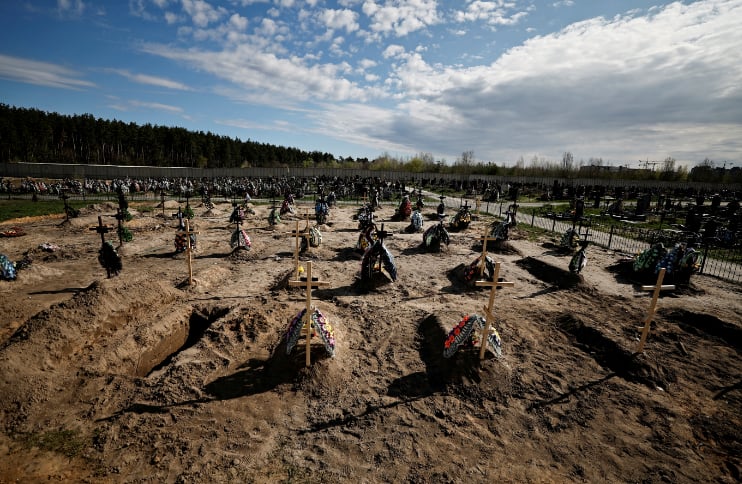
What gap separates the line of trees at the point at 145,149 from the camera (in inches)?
2415

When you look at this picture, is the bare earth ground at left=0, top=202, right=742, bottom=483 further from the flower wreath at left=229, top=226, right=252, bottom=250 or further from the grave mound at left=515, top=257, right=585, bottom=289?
the flower wreath at left=229, top=226, right=252, bottom=250

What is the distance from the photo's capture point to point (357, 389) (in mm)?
6047

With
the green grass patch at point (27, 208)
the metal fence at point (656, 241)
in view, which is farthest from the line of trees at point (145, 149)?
the metal fence at point (656, 241)

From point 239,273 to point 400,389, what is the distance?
27.0 ft

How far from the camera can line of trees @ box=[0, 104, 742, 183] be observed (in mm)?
61344

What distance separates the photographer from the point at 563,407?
5.79 m

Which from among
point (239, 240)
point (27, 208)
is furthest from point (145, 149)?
point (239, 240)

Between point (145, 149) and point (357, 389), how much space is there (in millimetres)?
90677

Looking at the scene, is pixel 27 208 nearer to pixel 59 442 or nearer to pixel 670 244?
pixel 59 442

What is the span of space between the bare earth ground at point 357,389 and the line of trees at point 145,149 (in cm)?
7478

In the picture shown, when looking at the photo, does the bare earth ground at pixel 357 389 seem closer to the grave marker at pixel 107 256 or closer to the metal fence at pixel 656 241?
the grave marker at pixel 107 256

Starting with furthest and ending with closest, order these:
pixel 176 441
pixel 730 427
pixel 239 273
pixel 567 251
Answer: pixel 567 251
pixel 239 273
pixel 730 427
pixel 176 441

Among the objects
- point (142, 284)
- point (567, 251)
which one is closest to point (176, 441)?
point (142, 284)

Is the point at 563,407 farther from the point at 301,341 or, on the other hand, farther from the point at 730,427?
the point at 301,341
